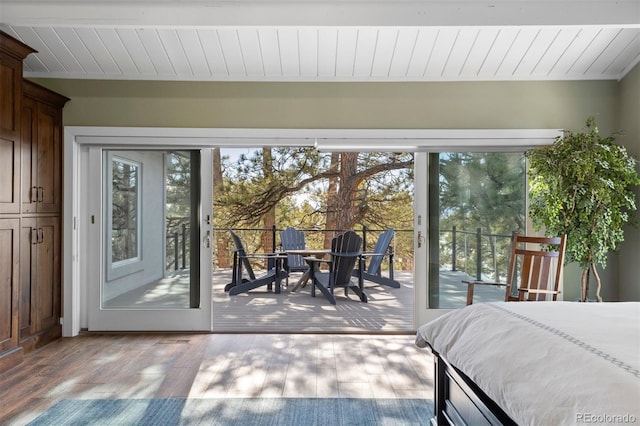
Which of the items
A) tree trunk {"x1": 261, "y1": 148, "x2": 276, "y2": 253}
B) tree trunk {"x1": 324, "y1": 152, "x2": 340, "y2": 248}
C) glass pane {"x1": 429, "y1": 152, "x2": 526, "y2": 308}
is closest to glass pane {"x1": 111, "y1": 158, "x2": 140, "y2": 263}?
glass pane {"x1": 429, "y1": 152, "x2": 526, "y2": 308}

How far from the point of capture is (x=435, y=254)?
4.25m

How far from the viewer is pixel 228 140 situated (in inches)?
160

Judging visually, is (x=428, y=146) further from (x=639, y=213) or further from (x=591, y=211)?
(x=639, y=213)

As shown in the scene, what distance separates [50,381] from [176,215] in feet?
5.68

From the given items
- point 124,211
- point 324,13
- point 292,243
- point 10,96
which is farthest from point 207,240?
point 292,243

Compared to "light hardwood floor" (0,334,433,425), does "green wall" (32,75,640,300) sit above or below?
above

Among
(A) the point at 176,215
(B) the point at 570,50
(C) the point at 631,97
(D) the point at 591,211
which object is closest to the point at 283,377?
(A) the point at 176,215

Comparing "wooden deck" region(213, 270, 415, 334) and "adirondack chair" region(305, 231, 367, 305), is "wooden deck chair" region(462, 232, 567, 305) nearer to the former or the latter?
"wooden deck" region(213, 270, 415, 334)

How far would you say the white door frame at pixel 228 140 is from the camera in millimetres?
4012

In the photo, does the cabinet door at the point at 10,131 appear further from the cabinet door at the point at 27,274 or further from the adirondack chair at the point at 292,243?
the adirondack chair at the point at 292,243

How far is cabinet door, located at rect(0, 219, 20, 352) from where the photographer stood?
311 centimetres

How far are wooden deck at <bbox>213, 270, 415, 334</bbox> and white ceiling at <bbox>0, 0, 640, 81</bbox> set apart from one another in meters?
2.44

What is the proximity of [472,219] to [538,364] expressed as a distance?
10.2 feet

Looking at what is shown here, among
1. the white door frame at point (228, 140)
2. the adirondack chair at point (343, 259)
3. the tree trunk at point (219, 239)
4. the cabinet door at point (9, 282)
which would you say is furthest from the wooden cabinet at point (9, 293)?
the tree trunk at point (219, 239)
